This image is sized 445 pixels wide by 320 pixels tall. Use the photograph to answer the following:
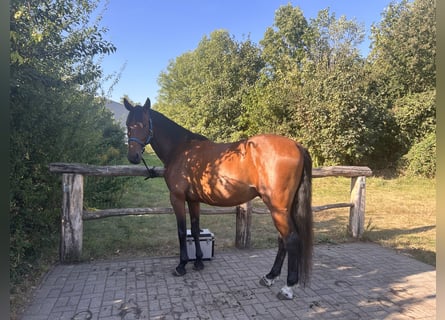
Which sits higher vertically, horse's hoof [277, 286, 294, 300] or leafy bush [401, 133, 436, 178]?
leafy bush [401, 133, 436, 178]

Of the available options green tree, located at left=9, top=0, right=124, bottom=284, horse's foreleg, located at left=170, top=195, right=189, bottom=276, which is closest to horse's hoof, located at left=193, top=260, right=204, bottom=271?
horse's foreleg, located at left=170, top=195, right=189, bottom=276

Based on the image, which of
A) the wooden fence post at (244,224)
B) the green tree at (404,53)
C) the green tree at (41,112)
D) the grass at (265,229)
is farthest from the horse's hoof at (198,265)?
the green tree at (404,53)

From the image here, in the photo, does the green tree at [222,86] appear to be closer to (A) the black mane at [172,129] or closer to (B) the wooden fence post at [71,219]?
(A) the black mane at [172,129]

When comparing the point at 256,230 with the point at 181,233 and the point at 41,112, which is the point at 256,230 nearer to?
the point at 181,233

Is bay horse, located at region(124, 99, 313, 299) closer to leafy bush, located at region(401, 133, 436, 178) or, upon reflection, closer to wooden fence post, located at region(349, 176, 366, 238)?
wooden fence post, located at region(349, 176, 366, 238)

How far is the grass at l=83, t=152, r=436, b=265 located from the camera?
4324mm

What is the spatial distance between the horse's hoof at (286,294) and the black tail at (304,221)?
0.17 metres

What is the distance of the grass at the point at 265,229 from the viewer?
432 centimetres

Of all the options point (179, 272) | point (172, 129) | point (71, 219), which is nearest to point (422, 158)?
point (172, 129)

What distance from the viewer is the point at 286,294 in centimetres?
288

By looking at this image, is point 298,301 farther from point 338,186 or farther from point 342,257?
point 338,186

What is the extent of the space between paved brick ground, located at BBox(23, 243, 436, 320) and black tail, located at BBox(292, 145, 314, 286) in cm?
28

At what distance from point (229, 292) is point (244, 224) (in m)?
1.42

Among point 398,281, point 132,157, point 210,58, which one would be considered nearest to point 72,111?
point 132,157
